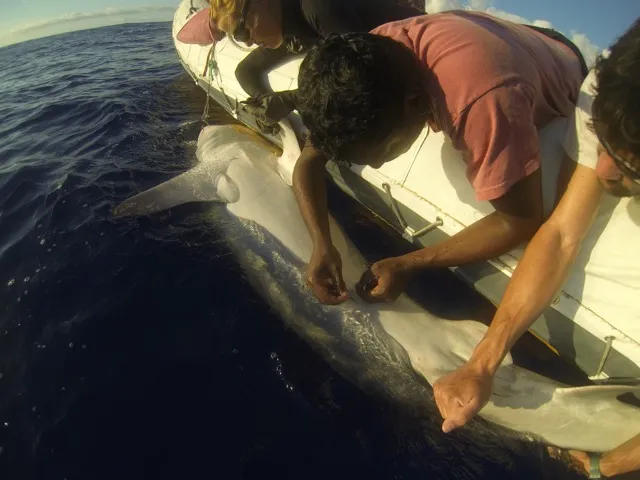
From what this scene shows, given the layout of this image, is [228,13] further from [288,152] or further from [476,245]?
[476,245]

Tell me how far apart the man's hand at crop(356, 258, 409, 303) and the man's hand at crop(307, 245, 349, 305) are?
135 mm

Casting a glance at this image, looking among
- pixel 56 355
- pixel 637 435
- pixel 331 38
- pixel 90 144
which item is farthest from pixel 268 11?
pixel 90 144

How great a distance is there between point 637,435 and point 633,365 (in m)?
0.33

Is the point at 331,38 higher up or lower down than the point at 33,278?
higher up

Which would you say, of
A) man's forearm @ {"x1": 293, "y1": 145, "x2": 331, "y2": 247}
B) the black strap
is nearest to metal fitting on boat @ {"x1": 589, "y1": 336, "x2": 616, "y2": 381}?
the black strap

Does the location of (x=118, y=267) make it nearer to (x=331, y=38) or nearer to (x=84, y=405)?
(x=84, y=405)

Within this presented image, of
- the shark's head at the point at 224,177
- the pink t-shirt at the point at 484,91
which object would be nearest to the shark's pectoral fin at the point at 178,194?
the shark's head at the point at 224,177

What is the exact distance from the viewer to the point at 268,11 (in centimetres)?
330

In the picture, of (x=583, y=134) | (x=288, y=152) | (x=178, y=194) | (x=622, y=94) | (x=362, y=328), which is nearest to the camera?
(x=622, y=94)

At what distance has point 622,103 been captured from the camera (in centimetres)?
140

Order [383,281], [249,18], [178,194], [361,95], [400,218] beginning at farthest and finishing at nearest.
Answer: [178,194], [400,218], [249,18], [383,281], [361,95]

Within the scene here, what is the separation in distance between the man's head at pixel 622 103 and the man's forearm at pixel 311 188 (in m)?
1.93

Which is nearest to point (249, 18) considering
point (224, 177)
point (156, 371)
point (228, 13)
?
point (228, 13)

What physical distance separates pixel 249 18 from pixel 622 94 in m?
2.57
